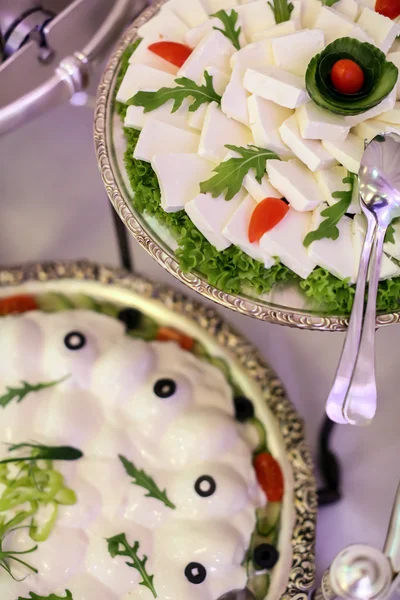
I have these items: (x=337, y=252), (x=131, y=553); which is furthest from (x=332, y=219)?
(x=131, y=553)

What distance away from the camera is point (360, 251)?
3.06 ft

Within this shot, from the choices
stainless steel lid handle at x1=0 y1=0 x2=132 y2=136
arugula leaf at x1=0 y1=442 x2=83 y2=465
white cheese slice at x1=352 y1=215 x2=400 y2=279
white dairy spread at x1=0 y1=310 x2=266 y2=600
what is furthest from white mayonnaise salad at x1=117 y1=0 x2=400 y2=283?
arugula leaf at x1=0 y1=442 x2=83 y2=465

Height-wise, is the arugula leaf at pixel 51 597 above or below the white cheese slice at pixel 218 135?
below

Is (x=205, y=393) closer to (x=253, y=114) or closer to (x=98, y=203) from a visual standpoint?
(x=253, y=114)

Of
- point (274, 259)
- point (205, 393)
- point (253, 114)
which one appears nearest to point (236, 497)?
point (205, 393)

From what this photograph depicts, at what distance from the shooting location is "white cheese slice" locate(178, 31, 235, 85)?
104 centimetres

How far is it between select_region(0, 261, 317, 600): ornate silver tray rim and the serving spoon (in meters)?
0.35

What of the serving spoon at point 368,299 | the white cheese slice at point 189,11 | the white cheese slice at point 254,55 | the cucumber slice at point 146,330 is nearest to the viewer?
the serving spoon at point 368,299

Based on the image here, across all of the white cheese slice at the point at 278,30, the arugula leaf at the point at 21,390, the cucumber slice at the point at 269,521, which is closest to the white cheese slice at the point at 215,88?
the white cheese slice at the point at 278,30

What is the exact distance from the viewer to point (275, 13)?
1.08 meters

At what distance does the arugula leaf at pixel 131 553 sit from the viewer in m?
1.07

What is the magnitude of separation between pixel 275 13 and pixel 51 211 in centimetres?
94

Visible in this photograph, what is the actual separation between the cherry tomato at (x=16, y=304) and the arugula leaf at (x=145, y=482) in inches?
17.4

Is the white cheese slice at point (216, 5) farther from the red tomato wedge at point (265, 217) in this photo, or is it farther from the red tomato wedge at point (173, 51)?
the red tomato wedge at point (265, 217)
